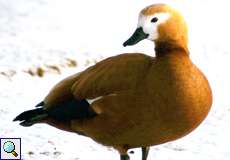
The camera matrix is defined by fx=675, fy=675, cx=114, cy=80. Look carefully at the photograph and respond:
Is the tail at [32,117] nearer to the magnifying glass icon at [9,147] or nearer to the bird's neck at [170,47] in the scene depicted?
the magnifying glass icon at [9,147]

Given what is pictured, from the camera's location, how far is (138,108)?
547cm

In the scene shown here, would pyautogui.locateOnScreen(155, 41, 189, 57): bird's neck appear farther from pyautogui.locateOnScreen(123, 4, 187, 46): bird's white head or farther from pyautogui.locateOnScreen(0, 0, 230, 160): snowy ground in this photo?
pyautogui.locateOnScreen(0, 0, 230, 160): snowy ground

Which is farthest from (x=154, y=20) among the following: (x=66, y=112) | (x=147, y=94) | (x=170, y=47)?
(x=66, y=112)

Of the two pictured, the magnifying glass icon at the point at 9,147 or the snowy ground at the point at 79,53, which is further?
the snowy ground at the point at 79,53

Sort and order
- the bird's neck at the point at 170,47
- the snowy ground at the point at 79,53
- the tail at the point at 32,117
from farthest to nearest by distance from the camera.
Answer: the snowy ground at the point at 79,53, the tail at the point at 32,117, the bird's neck at the point at 170,47

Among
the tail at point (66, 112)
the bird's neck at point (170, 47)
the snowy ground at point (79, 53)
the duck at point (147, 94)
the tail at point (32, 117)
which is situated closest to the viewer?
the duck at point (147, 94)

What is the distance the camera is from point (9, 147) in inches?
281

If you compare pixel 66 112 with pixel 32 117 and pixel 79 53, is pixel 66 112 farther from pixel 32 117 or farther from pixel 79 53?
pixel 79 53

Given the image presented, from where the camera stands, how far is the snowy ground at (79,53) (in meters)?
7.85

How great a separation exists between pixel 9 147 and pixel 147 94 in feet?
7.45

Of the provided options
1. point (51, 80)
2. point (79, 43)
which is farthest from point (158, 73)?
point (79, 43)

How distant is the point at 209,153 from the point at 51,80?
12.7ft

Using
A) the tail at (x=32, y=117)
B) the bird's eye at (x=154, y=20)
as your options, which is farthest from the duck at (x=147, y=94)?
the tail at (x=32, y=117)

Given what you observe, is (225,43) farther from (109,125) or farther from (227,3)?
(109,125)
